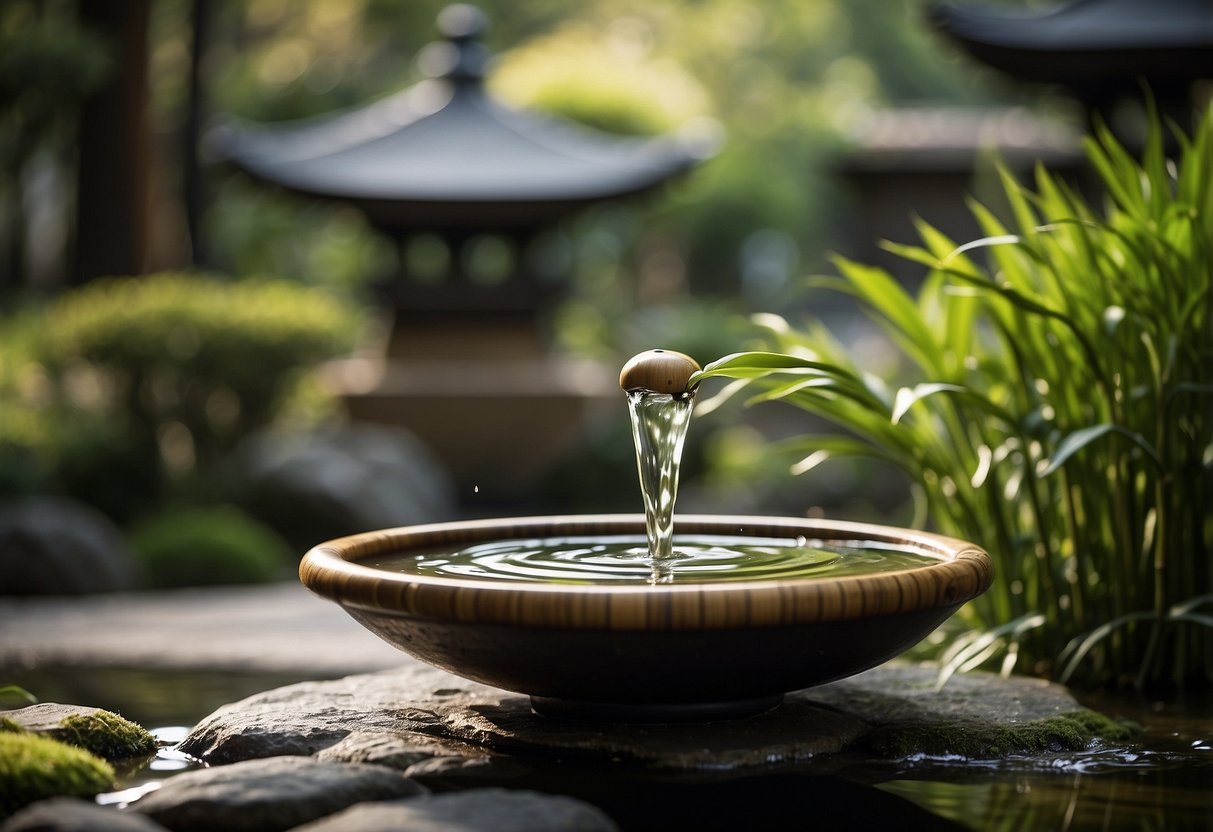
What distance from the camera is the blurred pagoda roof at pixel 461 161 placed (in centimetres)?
1254

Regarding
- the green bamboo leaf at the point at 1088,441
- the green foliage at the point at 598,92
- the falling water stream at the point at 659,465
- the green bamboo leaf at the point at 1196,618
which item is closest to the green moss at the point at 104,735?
the falling water stream at the point at 659,465

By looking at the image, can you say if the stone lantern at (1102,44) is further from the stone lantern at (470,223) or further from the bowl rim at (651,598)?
the bowl rim at (651,598)

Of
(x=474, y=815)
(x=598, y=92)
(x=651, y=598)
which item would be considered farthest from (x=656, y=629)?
(x=598, y=92)

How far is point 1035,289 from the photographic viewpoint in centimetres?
335

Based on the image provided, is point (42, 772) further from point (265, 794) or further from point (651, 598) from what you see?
point (651, 598)

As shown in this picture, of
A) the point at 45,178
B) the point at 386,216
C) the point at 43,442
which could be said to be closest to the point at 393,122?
the point at 386,216

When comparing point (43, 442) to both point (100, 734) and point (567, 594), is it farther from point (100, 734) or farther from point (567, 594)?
point (567, 594)

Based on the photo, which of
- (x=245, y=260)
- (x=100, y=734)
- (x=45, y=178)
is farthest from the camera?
(x=45, y=178)

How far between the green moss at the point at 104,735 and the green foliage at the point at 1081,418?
1376 millimetres

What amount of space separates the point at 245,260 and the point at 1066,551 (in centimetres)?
2274

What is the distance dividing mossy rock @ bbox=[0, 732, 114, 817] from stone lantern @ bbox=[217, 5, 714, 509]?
9771 mm

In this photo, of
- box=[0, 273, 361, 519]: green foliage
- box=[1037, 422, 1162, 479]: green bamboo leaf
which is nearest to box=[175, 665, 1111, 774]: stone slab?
box=[1037, 422, 1162, 479]: green bamboo leaf

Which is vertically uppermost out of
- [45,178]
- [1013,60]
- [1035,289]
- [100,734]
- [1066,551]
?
[45,178]

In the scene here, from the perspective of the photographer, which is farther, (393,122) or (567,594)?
(393,122)
